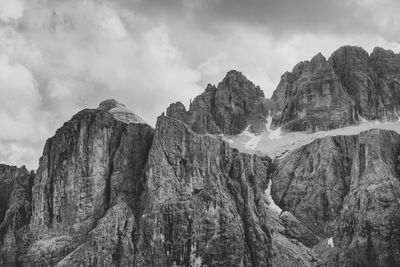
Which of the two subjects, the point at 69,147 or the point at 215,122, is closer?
the point at 69,147

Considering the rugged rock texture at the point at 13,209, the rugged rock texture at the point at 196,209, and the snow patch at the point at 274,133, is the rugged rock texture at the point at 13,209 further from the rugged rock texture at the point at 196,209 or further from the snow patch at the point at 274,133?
the snow patch at the point at 274,133

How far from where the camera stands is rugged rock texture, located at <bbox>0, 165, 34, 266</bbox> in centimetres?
13025

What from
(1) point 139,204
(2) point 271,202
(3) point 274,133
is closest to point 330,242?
(2) point 271,202

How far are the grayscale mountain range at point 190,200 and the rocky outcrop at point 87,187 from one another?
0.75 ft

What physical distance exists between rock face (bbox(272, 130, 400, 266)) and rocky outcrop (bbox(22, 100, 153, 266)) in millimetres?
38803

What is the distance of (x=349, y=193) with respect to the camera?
138m

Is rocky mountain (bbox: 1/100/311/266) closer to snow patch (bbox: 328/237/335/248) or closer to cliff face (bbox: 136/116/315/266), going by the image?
cliff face (bbox: 136/116/315/266)

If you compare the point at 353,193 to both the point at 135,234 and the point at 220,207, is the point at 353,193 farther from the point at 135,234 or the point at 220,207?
the point at 135,234

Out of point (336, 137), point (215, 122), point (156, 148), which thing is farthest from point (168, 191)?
point (215, 122)

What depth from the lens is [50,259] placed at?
406 ft

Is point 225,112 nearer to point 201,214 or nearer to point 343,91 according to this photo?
point 343,91

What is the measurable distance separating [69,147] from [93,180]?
32.6ft

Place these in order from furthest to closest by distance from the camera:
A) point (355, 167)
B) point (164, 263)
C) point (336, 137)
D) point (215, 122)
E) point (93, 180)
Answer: point (215, 122)
point (336, 137)
point (355, 167)
point (93, 180)
point (164, 263)

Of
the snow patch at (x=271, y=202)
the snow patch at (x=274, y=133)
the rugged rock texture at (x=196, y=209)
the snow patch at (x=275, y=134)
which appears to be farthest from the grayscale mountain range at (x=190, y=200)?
the snow patch at (x=274, y=133)
